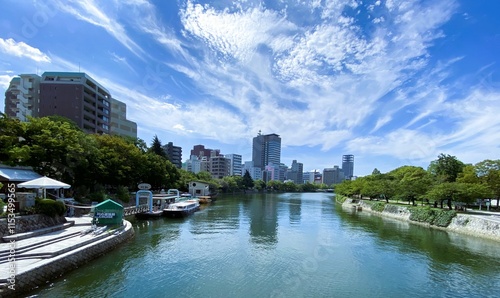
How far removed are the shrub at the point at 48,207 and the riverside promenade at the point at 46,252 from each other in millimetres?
982

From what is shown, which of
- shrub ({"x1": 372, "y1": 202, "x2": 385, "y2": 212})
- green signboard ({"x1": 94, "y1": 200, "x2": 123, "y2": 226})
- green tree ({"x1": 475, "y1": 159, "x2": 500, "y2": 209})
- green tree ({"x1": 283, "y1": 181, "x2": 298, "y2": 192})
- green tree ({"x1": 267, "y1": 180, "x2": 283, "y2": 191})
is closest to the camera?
green signboard ({"x1": 94, "y1": 200, "x2": 123, "y2": 226})

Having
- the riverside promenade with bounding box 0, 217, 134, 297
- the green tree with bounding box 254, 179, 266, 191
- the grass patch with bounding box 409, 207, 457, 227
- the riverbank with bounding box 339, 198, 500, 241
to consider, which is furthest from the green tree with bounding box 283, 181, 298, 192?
the riverside promenade with bounding box 0, 217, 134, 297

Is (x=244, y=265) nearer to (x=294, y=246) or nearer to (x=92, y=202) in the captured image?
(x=294, y=246)

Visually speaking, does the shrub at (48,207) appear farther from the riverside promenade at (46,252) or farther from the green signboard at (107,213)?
the green signboard at (107,213)

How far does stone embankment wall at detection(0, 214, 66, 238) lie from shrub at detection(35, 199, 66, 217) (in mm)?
255

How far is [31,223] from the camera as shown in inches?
660

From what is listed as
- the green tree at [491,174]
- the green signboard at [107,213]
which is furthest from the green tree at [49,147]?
the green tree at [491,174]

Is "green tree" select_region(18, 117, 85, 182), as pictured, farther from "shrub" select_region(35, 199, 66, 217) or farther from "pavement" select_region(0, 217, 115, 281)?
"pavement" select_region(0, 217, 115, 281)

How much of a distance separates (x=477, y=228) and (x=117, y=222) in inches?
1317

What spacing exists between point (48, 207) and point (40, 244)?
185 inches

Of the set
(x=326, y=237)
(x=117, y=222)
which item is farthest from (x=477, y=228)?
(x=117, y=222)

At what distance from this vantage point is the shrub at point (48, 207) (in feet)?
59.2

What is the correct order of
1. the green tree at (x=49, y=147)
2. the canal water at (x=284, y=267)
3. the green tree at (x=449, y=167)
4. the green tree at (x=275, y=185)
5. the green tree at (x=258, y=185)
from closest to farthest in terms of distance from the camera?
the canal water at (x=284, y=267)
the green tree at (x=49, y=147)
the green tree at (x=449, y=167)
the green tree at (x=258, y=185)
the green tree at (x=275, y=185)

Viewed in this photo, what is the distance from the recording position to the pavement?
39.5 ft
